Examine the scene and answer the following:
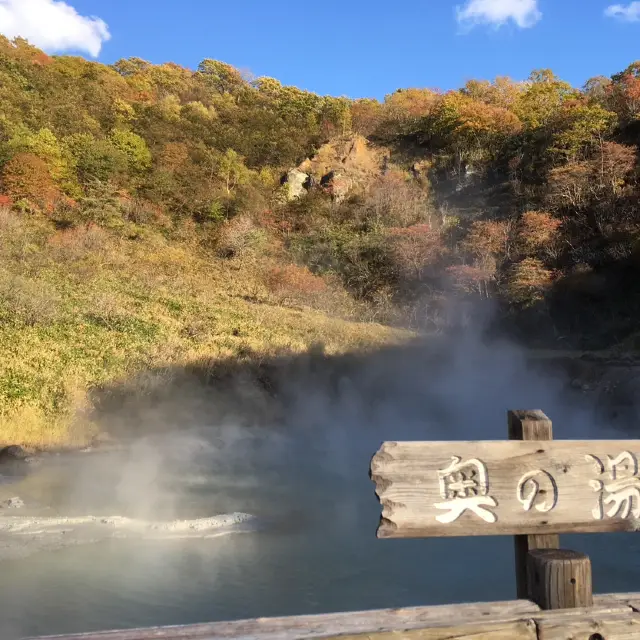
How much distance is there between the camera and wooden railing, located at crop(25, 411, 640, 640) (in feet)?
4.88

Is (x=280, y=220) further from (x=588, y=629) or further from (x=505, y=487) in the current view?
(x=588, y=629)

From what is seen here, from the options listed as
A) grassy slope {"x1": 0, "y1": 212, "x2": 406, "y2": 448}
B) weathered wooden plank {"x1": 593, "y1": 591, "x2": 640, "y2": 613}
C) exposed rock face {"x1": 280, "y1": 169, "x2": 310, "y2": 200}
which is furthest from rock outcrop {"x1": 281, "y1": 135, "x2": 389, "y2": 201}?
weathered wooden plank {"x1": 593, "y1": 591, "x2": 640, "y2": 613}

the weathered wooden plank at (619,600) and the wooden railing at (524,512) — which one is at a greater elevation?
the wooden railing at (524,512)

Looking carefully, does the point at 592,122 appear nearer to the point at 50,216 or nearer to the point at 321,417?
the point at 321,417

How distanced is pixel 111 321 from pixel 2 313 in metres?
2.18

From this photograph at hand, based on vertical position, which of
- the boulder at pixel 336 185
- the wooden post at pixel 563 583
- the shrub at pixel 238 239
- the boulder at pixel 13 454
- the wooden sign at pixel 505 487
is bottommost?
the boulder at pixel 13 454

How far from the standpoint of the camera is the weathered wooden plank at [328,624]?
4.65 ft

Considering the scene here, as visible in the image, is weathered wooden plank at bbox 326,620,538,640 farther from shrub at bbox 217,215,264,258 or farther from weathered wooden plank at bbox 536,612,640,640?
shrub at bbox 217,215,264,258

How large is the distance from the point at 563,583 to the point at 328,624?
2.21 ft

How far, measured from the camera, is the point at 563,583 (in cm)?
159

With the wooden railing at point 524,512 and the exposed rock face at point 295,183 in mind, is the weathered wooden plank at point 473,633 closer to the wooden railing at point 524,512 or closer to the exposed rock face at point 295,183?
the wooden railing at point 524,512

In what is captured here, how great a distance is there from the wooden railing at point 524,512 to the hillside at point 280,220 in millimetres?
7623

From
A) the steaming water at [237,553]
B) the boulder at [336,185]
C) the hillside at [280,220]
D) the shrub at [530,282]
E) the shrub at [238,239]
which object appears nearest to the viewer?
the steaming water at [237,553]

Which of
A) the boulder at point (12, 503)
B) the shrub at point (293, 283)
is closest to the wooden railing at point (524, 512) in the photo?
the boulder at point (12, 503)
